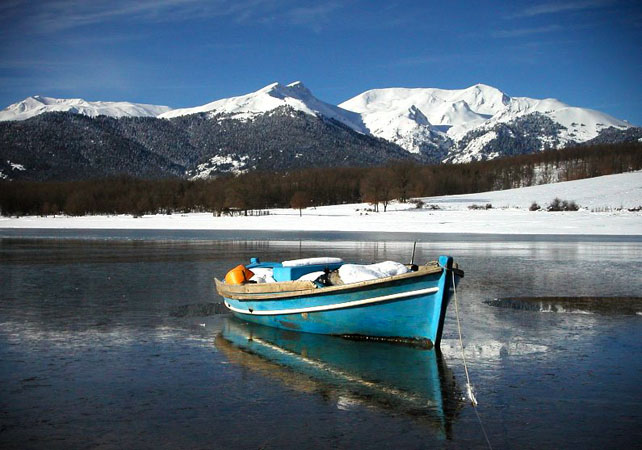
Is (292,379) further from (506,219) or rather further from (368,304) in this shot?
(506,219)

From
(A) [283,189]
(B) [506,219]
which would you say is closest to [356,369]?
(B) [506,219]

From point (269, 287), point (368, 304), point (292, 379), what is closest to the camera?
point (292, 379)

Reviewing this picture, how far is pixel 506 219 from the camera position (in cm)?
7138

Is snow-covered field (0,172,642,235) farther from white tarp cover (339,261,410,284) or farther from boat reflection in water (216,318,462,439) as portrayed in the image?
boat reflection in water (216,318,462,439)

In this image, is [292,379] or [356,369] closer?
[292,379]

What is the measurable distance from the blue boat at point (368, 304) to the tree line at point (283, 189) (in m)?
111

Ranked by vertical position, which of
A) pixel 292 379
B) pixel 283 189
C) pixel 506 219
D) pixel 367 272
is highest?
pixel 283 189

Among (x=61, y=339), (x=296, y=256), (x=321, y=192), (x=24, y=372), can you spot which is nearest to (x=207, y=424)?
(x=24, y=372)

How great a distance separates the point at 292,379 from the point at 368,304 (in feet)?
10.1

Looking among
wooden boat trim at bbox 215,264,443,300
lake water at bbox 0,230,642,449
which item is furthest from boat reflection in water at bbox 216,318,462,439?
wooden boat trim at bbox 215,264,443,300

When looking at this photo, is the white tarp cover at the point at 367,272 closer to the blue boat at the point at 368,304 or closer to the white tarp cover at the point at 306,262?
the blue boat at the point at 368,304

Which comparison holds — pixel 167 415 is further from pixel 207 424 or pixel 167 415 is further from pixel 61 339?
pixel 61 339

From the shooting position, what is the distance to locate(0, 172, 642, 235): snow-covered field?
6112cm

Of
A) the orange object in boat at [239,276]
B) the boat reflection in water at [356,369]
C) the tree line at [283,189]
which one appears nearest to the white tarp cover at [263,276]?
the orange object in boat at [239,276]
